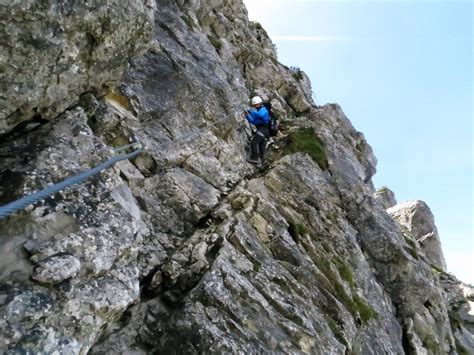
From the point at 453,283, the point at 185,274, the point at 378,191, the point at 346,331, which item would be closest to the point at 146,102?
the point at 185,274

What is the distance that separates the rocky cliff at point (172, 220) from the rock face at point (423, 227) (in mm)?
20197

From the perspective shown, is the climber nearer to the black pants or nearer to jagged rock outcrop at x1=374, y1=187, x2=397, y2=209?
the black pants

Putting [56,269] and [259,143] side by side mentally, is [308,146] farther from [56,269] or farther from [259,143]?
[56,269]

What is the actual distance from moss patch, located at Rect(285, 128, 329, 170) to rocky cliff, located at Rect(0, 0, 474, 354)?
0.34 ft

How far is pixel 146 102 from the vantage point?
1597cm

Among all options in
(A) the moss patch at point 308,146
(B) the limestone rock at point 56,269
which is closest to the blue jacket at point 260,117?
(A) the moss patch at point 308,146

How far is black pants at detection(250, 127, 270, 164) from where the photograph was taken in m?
20.0

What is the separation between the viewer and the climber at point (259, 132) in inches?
788

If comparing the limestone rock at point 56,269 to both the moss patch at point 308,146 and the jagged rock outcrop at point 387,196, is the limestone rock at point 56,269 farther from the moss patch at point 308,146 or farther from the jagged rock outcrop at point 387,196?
the jagged rock outcrop at point 387,196

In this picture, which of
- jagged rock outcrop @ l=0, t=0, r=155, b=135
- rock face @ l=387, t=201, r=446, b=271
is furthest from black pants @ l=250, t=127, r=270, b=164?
rock face @ l=387, t=201, r=446, b=271

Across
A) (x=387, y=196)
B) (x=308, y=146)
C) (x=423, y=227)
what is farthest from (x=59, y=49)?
(x=387, y=196)

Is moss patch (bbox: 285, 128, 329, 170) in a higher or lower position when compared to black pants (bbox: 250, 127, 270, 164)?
higher

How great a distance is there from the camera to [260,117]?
20.2m

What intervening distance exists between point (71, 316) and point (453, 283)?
114 feet
